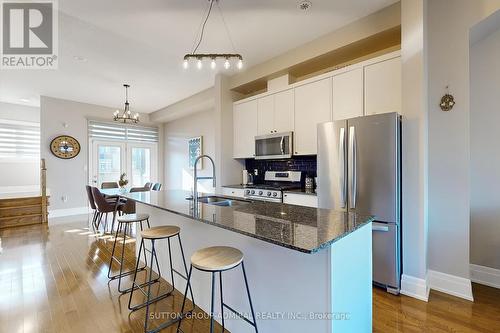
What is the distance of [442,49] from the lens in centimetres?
235

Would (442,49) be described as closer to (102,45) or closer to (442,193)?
(442,193)

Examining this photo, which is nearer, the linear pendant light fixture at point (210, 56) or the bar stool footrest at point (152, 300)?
the bar stool footrest at point (152, 300)

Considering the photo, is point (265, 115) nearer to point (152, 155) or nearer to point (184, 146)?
point (184, 146)

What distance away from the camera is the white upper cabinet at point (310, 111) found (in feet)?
10.0

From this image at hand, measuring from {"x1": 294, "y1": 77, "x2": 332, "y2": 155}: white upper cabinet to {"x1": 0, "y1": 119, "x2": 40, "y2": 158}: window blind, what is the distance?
7.72m

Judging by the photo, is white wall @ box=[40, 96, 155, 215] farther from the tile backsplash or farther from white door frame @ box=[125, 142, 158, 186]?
the tile backsplash

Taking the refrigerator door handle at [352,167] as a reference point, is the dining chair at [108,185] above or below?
below

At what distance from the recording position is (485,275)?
2412 mm

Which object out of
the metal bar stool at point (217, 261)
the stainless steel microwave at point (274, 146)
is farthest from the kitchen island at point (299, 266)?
the stainless steel microwave at point (274, 146)

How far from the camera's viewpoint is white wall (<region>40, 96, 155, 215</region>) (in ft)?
18.5

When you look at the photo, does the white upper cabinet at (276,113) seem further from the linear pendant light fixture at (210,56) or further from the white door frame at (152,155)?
the white door frame at (152,155)

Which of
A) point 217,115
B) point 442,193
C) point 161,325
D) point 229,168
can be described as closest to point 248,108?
point 217,115

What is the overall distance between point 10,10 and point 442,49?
4.49 metres

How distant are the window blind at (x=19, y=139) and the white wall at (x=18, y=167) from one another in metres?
0.17
